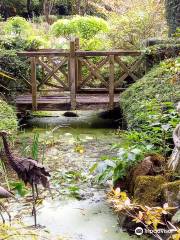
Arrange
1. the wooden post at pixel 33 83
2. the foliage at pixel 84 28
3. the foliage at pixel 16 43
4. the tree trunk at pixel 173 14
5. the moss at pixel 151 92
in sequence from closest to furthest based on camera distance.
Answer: the moss at pixel 151 92 → the wooden post at pixel 33 83 → the foliage at pixel 16 43 → the tree trunk at pixel 173 14 → the foliage at pixel 84 28

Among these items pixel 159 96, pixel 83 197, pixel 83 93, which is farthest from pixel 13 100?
pixel 83 197

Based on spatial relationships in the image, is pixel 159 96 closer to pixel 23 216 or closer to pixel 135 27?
pixel 23 216

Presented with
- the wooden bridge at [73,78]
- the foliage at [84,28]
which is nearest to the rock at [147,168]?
the wooden bridge at [73,78]

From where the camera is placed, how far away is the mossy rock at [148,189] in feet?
11.4

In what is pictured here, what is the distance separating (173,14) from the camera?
9773 mm

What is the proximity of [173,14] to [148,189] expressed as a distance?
7.04m

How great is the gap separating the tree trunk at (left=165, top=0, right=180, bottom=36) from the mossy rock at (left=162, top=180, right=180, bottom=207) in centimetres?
676

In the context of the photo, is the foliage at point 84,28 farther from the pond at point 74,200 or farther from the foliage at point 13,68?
the pond at point 74,200

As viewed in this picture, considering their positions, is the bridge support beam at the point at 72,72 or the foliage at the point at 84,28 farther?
the foliage at the point at 84,28

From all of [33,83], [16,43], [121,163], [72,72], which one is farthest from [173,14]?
[121,163]

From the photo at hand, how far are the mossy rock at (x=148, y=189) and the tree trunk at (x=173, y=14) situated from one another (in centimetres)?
650

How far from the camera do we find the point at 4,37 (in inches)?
352

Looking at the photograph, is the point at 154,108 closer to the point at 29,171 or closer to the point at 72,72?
the point at 72,72

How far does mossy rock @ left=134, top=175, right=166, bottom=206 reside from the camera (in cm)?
348
